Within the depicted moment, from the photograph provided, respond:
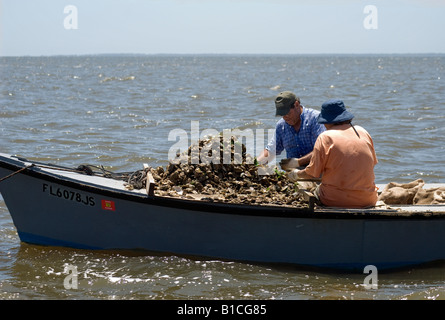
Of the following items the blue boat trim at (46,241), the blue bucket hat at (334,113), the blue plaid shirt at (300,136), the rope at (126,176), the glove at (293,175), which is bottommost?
the blue boat trim at (46,241)

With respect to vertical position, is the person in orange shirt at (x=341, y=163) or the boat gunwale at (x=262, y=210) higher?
the person in orange shirt at (x=341, y=163)

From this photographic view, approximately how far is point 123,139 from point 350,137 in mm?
11102

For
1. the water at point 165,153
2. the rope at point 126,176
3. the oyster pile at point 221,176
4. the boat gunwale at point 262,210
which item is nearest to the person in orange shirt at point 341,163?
the boat gunwale at point 262,210

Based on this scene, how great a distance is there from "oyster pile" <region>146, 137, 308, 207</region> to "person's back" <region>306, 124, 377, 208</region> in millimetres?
456

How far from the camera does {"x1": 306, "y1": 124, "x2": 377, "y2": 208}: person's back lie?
6.62m

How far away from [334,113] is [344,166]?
55 centimetres

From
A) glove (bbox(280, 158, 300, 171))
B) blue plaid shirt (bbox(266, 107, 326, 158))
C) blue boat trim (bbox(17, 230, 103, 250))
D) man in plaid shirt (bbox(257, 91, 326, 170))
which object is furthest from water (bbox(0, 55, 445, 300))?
blue plaid shirt (bbox(266, 107, 326, 158))

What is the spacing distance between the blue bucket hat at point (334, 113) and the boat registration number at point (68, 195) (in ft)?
8.71

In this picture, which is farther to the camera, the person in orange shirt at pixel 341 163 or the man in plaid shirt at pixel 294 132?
the man in plaid shirt at pixel 294 132

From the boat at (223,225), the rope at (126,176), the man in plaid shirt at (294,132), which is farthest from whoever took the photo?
the man in plaid shirt at (294,132)

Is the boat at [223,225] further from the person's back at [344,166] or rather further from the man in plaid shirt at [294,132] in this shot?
the man in plaid shirt at [294,132]

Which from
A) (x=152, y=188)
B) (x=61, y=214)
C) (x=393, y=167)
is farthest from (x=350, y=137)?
(x=393, y=167)

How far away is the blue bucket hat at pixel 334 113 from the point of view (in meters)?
6.70

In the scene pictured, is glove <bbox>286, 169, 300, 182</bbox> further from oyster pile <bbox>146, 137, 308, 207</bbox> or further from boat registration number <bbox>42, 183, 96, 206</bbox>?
boat registration number <bbox>42, 183, 96, 206</bbox>
